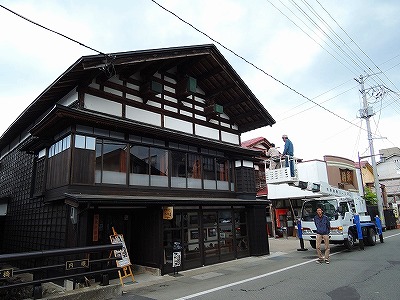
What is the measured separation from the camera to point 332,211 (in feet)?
46.1

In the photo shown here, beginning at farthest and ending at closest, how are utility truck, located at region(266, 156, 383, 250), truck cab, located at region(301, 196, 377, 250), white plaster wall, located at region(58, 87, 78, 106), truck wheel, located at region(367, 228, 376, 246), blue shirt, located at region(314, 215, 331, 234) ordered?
truck wheel, located at region(367, 228, 376, 246) < truck cab, located at region(301, 196, 377, 250) < utility truck, located at region(266, 156, 383, 250) < blue shirt, located at region(314, 215, 331, 234) < white plaster wall, located at region(58, 87, 78, 106)

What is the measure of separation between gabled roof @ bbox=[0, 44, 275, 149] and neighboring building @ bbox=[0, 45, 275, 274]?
0.05m

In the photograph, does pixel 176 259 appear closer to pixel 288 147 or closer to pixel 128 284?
pixel 128 284

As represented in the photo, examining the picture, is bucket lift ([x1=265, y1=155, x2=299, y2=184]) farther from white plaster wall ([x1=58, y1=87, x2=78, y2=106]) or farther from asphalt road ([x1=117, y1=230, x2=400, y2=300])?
white plaster wall ([x1=58, y1=87, x2=78, y2=106])

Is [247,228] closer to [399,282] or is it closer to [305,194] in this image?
[399,282]

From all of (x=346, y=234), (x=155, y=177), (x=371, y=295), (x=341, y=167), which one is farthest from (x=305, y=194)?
(x=371, y=295)

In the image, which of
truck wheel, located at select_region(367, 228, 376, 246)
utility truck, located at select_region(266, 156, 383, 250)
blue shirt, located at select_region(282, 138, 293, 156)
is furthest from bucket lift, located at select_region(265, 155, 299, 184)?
truck wheel, located at select_region(367, 228, 376, 246)

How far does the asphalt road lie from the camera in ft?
24.1

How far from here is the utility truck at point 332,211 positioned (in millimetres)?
13195

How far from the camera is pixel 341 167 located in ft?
91.8

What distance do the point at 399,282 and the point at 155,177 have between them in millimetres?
8548

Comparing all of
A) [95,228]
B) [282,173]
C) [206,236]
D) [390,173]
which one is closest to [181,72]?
[282,173]

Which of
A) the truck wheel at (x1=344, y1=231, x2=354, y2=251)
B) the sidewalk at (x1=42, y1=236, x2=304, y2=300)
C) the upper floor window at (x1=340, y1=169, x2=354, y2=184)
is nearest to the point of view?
the sidewalk at (x1=42, y1=236, x2=304, y2=300)

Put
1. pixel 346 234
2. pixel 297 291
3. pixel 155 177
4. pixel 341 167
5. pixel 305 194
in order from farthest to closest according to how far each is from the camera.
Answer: pixel 341 167 → pixel 305 194 → pixel 346 234 → pixel 155 177 → pixel 297 291
